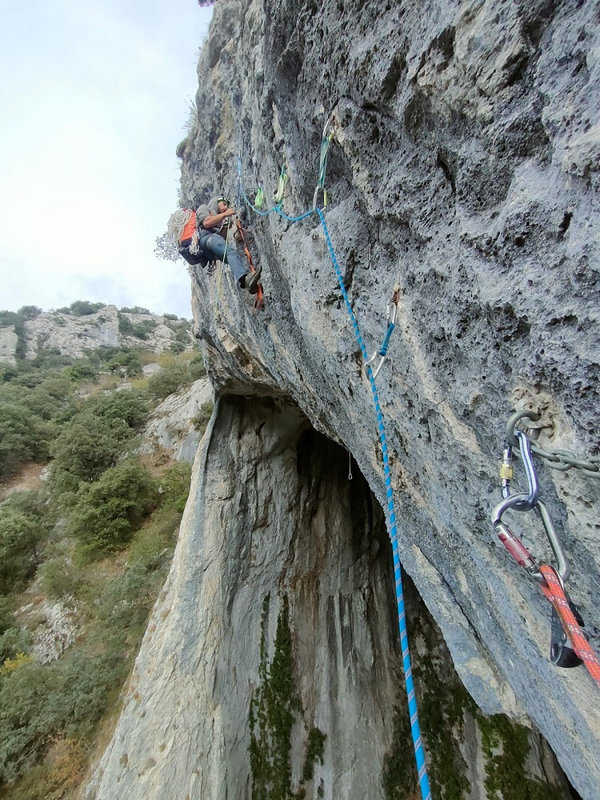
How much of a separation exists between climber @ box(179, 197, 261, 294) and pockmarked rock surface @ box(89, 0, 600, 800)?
0.27 meters

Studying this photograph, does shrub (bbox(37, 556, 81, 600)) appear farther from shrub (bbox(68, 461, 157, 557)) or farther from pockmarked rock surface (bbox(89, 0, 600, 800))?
pockmarked rock surface (bbox(89, 0, 600, 800))

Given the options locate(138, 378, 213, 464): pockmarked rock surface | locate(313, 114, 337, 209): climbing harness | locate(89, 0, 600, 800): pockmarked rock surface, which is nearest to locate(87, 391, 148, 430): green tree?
locate(138, 378, 213, 464): pockmarked rock surface

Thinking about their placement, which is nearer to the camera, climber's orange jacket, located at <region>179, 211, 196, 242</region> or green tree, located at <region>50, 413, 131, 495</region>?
climber's orange jacket, located at <region>179, 211, 196, 242</region>

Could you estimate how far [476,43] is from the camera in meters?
1.54

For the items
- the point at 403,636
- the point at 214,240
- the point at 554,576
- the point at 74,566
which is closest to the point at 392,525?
the point at 403,636

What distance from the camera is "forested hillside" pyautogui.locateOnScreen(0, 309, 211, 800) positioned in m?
5.46

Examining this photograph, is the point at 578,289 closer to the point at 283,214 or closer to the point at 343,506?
the point at 283,214

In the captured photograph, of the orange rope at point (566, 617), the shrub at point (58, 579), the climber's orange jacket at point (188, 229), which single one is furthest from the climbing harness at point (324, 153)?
the shrub at point (58, 579)

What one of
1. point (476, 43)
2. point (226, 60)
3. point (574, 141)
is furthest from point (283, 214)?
point (226, 60)

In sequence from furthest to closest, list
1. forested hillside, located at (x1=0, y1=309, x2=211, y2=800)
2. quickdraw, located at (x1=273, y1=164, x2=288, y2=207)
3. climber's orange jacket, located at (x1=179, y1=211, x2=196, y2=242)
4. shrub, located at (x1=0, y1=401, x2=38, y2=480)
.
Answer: shrub, located at (x1=0, y1=401, x2=38, y2=480), forested hillside, located at (x1=0, y1=309, x2=211, y2=800), climber's orange jacket, located at (x1=179, y1=211, x2=196, y2=242), quickdraw, located at (x1=273, y1=164, x2=288, y2=207)

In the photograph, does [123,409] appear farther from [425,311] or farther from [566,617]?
[566,617]

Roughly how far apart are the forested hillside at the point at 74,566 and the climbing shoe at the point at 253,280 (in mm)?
6400

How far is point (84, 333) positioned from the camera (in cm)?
3778

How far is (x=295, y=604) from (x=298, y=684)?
3.48ft
